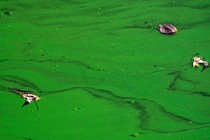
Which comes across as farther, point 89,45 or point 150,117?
point 89,45

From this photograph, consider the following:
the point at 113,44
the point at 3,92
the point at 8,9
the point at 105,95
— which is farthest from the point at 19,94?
the point at 8,9

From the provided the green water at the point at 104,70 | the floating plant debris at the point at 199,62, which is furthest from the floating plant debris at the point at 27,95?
the floating plant debris at the point at 199,62

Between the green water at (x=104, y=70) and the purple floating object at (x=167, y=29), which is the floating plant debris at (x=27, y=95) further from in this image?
the purple floating object at (x=167, y=29)

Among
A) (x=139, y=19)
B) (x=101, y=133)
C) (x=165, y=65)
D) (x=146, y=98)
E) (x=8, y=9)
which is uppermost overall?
(x=8, y=9)

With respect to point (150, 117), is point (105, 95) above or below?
above

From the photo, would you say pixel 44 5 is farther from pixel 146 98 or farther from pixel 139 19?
pixel 146 98

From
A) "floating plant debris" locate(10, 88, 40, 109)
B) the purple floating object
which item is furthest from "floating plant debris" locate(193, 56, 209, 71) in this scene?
"floating plant debris" locate(10, 88, 40, 109)

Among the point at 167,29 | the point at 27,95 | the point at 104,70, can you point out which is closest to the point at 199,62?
the point at 167,29

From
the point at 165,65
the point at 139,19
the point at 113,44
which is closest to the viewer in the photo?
the point at 165,65
